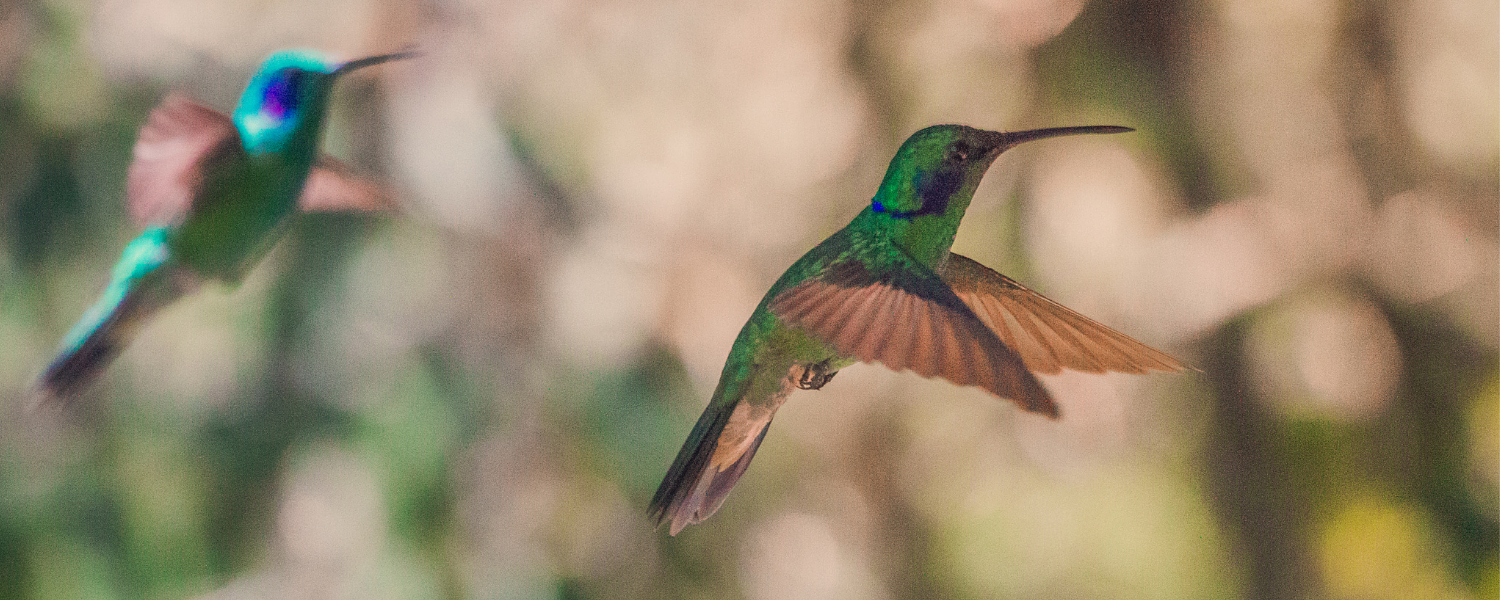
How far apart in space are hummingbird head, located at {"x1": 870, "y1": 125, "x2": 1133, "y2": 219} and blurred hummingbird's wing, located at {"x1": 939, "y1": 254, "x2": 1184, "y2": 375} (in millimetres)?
63

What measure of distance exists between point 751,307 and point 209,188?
4.10ft

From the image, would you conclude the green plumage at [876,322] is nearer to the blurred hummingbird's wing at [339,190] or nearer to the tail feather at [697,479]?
the tail feather at [697,479]

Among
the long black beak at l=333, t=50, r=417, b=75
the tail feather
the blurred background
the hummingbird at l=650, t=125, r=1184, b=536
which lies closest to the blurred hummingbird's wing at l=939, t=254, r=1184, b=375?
the hummingbird at l=650, t=125, r=1184, b=536

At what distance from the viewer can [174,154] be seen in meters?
0.41

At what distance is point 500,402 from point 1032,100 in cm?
102

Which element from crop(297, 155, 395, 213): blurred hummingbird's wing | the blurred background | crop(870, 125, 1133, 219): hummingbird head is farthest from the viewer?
the blurred background

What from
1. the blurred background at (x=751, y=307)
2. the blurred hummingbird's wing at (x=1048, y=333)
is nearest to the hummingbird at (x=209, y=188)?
the blurred hummingbird's wing at (x=1048, y=333)

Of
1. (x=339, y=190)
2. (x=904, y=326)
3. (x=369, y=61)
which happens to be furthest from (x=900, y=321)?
(x=339, y=190)

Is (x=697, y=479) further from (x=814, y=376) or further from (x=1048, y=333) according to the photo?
(x=1048, y=333)

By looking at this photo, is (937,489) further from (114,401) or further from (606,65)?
(114,401)

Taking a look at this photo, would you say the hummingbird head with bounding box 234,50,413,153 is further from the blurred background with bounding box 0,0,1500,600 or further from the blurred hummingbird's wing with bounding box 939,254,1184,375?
the blurred background with bounding box 0,0,1500,600

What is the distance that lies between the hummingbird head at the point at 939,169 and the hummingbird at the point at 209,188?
→ 22 centimetres

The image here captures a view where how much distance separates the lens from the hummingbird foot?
0.50 metres

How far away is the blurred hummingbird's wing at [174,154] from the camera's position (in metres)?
0.39
